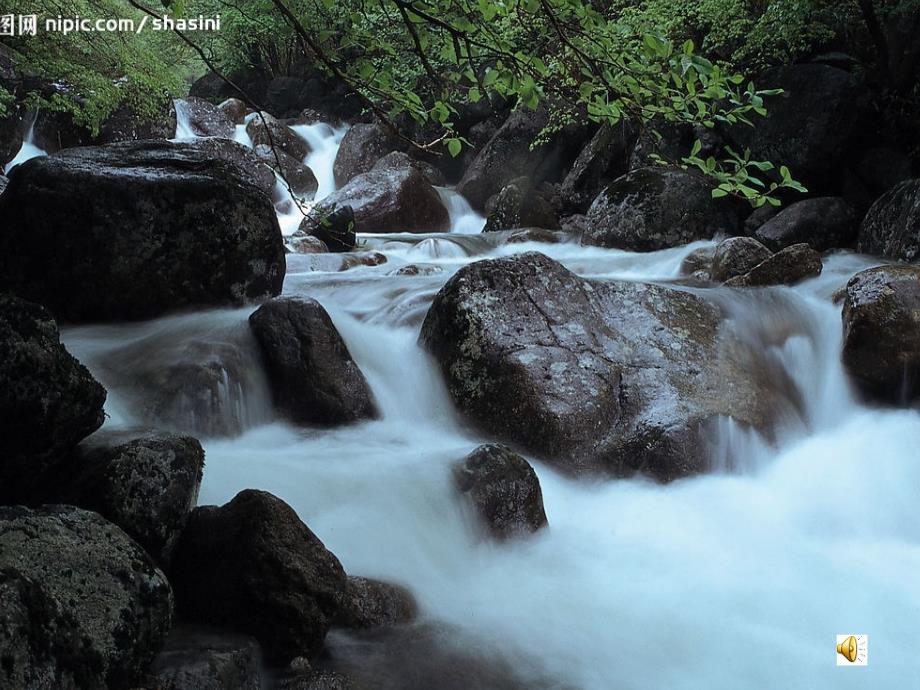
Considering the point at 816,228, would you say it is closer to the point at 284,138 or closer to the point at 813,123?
the point at 813,123

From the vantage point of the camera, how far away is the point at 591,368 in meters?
5.64

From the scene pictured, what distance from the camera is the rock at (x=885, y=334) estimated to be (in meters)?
5.71

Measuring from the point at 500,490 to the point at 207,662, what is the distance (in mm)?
1866

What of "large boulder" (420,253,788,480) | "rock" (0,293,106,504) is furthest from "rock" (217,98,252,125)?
"rock" (0,293,106,504)

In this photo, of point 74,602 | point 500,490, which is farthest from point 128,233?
point 74,602

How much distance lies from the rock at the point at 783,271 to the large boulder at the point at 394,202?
8.10 meters

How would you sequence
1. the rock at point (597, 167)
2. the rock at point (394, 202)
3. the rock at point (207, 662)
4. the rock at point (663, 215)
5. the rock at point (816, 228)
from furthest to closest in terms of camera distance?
the rock at point (597, 167), the rock at point (394, 202), the rock at point (663, 215), the rock at point (816, 228), the rock at point (207, 662)

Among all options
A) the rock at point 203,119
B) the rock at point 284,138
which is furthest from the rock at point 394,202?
the rock at point 203,119

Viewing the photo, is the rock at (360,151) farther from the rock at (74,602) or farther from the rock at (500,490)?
the rock at (74,602)

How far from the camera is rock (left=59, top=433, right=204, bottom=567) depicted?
3.04 metres

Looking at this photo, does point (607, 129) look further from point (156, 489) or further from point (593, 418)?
point (156, 489)

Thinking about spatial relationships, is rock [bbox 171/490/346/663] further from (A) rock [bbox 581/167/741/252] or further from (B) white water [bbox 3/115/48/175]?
(B) white water [bbox 3/115/48/175]

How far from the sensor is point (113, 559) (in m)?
2.56

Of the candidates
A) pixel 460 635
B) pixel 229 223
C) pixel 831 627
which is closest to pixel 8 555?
pixel 460 635
